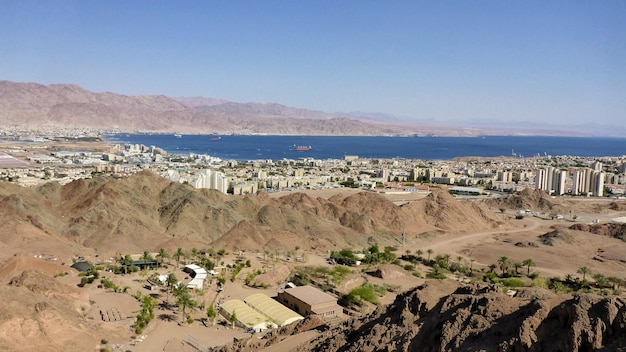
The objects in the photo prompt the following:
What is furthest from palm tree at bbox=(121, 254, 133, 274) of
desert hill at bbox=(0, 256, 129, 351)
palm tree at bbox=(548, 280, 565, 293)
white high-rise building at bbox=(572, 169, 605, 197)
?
white high-rise building at bbox=(572, 169, 605, 197)

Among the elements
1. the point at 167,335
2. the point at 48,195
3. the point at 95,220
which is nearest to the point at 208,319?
the point at 167,335

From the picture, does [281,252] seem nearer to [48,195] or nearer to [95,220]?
[95,220]

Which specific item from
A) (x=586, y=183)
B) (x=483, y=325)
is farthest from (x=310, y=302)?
(x=586, y=183)

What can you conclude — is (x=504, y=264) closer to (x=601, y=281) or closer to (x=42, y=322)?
(x=601, y=281)

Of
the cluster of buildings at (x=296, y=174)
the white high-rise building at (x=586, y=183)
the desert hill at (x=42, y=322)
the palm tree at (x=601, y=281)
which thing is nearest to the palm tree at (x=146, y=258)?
the desert hill at (x=42, y=322)

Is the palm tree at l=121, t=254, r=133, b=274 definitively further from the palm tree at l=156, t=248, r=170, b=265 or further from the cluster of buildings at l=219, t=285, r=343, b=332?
the cluster of buildings at l=219, t=285, r=343, b=332
